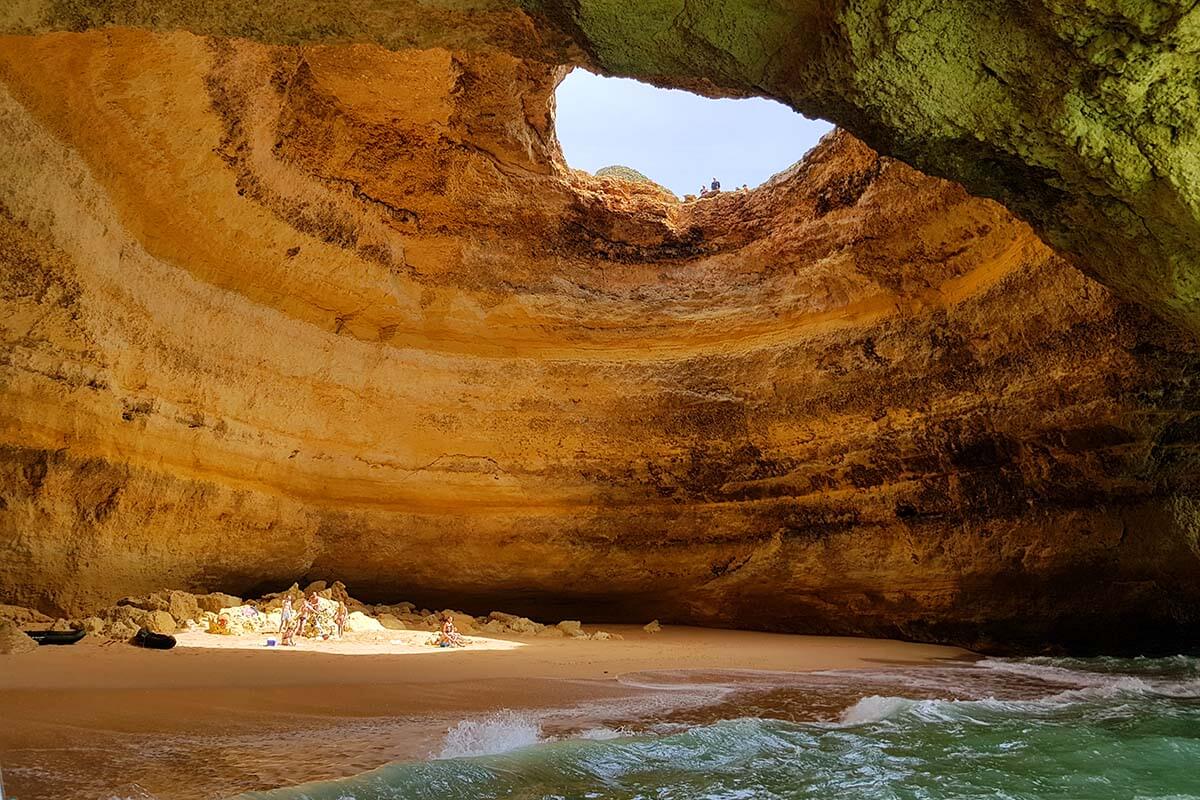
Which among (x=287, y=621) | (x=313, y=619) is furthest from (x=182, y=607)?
(x=313, y=619)

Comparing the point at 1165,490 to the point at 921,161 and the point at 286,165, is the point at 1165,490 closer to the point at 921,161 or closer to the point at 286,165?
the point at 921,161

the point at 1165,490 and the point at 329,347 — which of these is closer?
the point at 1165,490

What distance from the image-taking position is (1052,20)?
2.82m

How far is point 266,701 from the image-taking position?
375cm

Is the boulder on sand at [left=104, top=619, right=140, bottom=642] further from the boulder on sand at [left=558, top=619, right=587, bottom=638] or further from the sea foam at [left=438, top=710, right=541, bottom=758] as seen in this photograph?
the boulder on sand at [left=558, top=619, right=587, bottom=638]

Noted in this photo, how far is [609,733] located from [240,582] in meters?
6.26

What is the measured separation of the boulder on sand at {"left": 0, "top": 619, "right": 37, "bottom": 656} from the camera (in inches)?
185

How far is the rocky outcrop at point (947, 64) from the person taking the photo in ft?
9.55

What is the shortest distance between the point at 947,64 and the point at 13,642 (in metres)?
6.09

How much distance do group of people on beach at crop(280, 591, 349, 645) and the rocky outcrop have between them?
17.0 ft

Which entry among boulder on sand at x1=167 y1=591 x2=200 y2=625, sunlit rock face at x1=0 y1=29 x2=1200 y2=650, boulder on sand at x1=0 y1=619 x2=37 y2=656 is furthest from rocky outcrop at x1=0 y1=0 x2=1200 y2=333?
boulder on sand at x1=167 y1=591 x2=200 y2=625

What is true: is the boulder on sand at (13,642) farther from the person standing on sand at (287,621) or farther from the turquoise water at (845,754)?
the turquoise water at (845,754)

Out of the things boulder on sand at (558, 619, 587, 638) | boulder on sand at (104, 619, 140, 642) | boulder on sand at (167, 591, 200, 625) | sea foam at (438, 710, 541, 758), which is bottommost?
boulder on sand at (558, 619, 587, 638)

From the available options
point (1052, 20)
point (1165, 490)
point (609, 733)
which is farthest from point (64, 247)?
point (1165, 490)
